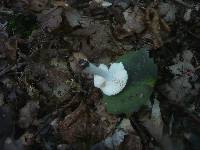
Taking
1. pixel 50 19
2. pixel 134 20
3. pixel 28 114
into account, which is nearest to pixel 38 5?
pixel 50 19

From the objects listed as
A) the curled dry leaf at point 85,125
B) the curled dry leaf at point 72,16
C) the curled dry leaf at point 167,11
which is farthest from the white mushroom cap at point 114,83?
the curled dry leaf at point 167,11

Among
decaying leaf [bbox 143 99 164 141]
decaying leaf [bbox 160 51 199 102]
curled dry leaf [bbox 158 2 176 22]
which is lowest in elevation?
decaying leaf [bbox 143 99 164 141]

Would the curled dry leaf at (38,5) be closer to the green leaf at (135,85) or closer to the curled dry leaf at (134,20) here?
the curled dry leaf at (134,20)

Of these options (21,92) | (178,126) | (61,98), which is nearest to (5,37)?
(21,92)

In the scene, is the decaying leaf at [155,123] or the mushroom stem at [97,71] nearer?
the mushroom stem at [97,71]

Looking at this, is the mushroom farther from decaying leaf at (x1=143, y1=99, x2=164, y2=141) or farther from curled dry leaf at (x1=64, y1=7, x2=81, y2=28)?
curled dry leaf at (x1=64, y1=7, x2=81, y2=28)

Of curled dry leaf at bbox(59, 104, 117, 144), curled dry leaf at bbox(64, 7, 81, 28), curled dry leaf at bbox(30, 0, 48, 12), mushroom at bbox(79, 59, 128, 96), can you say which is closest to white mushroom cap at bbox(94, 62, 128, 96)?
mushroom at bbox(79, 59, 128, 96)

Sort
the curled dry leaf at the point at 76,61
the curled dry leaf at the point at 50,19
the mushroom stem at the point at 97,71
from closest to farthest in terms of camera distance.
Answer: the mushroom stem at the point at 97,71
the curled dry leaf at the point at 76,61
the curled dry leaf at the point at 50,19

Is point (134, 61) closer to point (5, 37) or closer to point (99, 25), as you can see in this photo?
point (99, 25)
